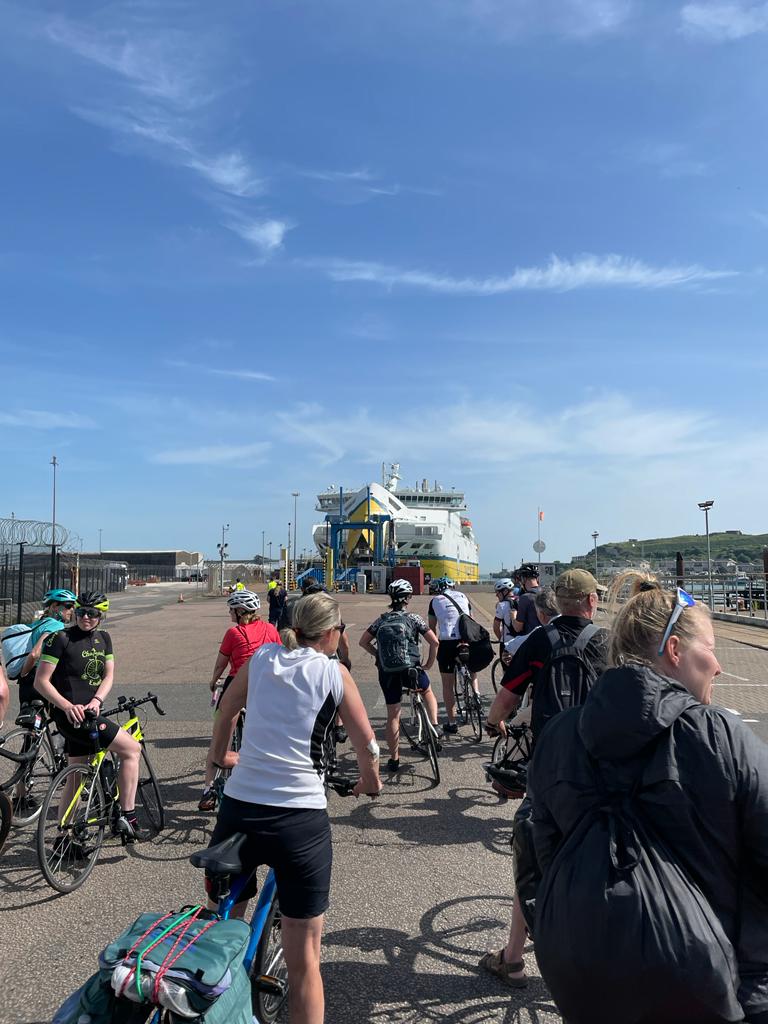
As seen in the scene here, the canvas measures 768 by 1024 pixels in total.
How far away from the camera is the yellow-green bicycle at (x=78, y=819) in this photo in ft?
14.2

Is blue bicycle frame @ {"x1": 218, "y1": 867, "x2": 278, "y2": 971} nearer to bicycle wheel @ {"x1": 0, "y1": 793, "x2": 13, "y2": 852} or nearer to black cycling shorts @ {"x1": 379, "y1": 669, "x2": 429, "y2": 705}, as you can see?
bicycle wheel @ {"x1": 0, "y1": 793, "x2": 13, "y2": 852}

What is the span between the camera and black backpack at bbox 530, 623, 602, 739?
326 cm

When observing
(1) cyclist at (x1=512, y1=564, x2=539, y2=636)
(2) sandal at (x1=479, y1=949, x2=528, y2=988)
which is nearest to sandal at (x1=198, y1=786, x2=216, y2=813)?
(2) sandal at (x1=479, y1=949, x2=528, y2=988)

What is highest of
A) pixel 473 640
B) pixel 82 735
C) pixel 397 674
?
pixel 473 640

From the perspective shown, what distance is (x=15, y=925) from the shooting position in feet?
12.7

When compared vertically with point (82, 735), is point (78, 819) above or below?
below

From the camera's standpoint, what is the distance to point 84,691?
4961 millimetres

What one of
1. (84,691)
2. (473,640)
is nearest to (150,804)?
(84,691)

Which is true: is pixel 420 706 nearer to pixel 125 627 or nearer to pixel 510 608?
pixel 510 608

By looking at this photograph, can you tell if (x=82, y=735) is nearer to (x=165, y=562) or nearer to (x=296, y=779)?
(x=296, y=779)

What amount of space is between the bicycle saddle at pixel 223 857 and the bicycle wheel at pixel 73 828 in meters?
2.28

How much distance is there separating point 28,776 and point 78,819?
1351mm

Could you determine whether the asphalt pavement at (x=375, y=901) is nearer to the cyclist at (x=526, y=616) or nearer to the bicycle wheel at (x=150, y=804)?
the bicycle wheel at (x=150, y=804)

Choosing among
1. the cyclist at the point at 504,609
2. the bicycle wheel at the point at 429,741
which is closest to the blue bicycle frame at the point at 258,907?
the bicycle wheel at the point at 429,741
